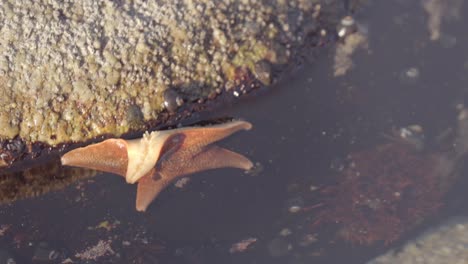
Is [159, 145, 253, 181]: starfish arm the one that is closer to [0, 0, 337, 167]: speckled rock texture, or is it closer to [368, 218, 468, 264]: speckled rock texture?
[0, 0, 337, 167]: speckled rock texture

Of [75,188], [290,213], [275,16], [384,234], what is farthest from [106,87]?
[384,234]

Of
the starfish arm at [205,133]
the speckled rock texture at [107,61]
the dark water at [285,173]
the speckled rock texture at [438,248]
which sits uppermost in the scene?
the speckled rock texture at [107,61]

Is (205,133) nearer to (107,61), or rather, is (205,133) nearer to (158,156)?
(158,156)

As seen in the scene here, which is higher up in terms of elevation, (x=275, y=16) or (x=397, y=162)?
(x=275, y=16)

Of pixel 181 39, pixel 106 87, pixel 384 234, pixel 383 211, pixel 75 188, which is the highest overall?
pixel 181 39

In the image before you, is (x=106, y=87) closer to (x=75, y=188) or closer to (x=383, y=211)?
(x=75, y=188)

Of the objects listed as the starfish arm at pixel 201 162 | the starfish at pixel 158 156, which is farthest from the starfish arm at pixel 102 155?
the starfish arm at pixel 201 162

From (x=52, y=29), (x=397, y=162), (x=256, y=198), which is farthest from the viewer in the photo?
(x=397, y=162)

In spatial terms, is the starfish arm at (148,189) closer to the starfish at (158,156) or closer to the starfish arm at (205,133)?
the starfish at (158,156)
